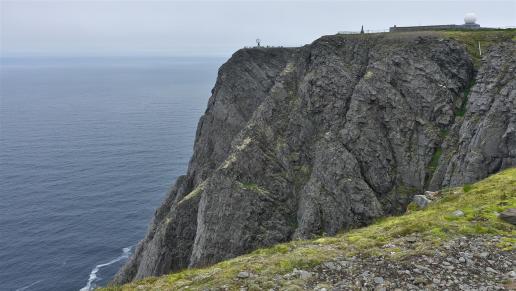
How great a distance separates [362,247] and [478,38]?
45.1m

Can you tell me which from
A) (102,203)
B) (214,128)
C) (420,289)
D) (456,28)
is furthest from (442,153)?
(102,203)

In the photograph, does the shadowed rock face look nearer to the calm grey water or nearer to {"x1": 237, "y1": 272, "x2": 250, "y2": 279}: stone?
the calm grey water

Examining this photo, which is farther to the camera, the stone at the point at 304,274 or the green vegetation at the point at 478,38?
Answer: the green vegetation at the point at 478,38

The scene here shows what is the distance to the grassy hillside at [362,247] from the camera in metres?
19.0

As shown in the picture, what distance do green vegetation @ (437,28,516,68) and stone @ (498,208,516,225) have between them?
33276mm

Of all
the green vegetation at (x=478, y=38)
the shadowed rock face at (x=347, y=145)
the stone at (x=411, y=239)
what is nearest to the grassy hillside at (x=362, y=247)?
the stone at (x=411, y=239)

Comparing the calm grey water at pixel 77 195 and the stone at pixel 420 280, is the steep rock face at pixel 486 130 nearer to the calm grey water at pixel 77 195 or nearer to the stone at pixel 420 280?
the stone at pixel 420 280

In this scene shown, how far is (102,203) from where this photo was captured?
102 metres

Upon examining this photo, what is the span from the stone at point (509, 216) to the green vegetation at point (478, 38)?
1310 inches

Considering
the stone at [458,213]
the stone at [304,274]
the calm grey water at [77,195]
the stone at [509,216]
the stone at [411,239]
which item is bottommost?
the calm grey water at [77,195]

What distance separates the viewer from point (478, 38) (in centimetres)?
5338

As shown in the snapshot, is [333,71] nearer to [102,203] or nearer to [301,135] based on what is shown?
[301,135]

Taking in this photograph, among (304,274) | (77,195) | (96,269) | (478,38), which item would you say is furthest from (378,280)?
(77,195)

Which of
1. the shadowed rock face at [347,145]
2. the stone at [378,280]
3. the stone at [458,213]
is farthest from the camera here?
the shadowed rock face at [347,145]
